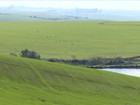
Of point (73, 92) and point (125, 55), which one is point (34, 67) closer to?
point (73, 92)

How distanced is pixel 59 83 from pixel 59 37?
299 feet

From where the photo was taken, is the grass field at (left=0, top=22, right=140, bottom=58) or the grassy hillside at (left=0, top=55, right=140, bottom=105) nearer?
the grassy hillside at (left=0, top=55, right=140, bottom=105)

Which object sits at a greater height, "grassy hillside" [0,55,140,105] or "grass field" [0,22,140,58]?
"grass field" [0,22,140,58]

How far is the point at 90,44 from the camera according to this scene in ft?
416

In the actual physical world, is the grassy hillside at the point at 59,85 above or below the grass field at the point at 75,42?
below

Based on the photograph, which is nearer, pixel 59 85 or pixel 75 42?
pixel 59 85

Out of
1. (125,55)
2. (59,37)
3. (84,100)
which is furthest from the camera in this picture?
(59,37)

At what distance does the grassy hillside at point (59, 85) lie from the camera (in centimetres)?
4347

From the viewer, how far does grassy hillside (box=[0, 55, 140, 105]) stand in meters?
43.5

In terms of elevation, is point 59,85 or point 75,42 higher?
point 75,42

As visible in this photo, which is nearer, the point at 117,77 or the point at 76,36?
the point at 117,77

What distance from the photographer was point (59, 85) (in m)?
50.2

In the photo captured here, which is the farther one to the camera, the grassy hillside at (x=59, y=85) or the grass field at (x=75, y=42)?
the grass field at (x=75, y=42)

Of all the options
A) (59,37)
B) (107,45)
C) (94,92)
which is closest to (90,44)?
(107,45)
